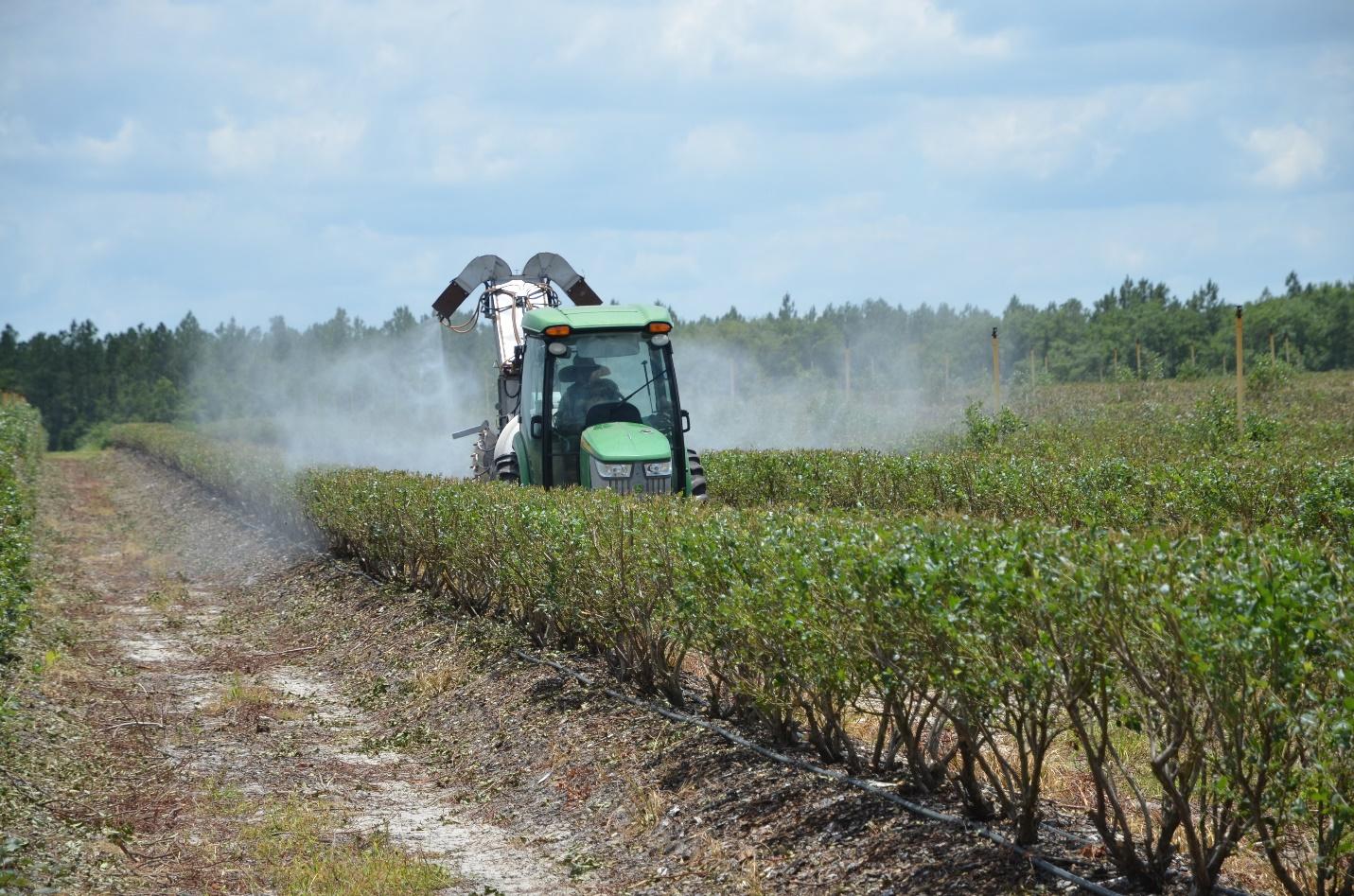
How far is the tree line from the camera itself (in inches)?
2360

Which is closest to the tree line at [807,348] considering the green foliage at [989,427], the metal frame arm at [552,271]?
the green foliage at [989,427]

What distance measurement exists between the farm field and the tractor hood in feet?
3.92

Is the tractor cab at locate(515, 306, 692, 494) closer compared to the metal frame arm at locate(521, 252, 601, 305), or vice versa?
the tractor cab at locate(515, 306, 692, 494)

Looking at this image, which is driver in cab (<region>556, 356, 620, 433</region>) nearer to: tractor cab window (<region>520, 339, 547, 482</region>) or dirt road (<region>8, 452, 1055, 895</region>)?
tractor cab window (<region>520, 339, 547, 482</region>)

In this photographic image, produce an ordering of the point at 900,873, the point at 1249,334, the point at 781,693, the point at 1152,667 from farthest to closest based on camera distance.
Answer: the point at 1249,334, the point at 781,693, the point at 900,873, the point at 1152,667

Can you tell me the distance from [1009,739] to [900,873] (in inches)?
A: 88.9

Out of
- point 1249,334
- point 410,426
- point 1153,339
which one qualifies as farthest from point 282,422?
point 1249,334

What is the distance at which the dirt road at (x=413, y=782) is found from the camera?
19.2 feet

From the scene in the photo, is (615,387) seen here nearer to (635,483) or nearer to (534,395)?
(534,395)

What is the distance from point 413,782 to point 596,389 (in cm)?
561

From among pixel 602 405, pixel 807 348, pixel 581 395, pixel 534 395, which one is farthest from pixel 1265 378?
pixel 807 348

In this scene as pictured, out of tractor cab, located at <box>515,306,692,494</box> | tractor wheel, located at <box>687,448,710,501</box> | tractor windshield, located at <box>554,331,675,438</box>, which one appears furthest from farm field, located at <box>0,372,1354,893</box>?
tractor wheel, located at <box>687,448,710,501</box>

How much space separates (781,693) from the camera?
21.8 ft

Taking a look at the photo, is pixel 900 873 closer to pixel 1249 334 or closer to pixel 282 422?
pixel 282 422
